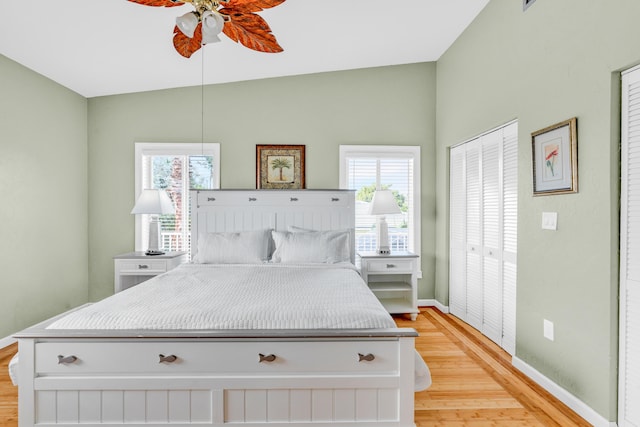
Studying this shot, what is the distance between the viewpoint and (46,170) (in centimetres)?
365

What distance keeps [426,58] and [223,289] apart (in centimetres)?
349

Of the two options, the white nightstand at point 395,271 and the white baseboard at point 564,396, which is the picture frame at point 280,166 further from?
the white baseboard at point 564,396

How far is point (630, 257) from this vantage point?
1896mm

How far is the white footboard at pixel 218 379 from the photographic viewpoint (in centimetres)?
180

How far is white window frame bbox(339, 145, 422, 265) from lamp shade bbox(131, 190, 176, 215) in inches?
77.0

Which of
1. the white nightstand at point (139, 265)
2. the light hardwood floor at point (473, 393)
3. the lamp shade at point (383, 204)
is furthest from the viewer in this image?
the lamp shade at point (383, 204)

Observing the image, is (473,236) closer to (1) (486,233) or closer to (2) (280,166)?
(1) (486,233)

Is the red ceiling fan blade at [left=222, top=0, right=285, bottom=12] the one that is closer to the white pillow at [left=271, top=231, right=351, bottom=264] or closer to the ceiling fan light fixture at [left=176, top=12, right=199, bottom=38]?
the ceiling fan light fixture at [left=176, top=12, right=199, bottom=38]

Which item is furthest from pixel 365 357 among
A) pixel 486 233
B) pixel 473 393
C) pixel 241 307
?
pixel 486 233

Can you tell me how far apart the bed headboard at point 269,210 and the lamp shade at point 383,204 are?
25 cm

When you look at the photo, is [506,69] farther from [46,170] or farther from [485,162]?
[46,170]

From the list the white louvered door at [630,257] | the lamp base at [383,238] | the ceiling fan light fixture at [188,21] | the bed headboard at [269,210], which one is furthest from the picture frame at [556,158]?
the ceiling fan light fixture at [188,21]

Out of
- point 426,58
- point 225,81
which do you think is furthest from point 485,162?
point 225,81

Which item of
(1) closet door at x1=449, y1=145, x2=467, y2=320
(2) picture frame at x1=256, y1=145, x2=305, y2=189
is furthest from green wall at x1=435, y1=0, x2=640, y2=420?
(2) picture frame at x1=256, y1=145, x2=305, y2=189
